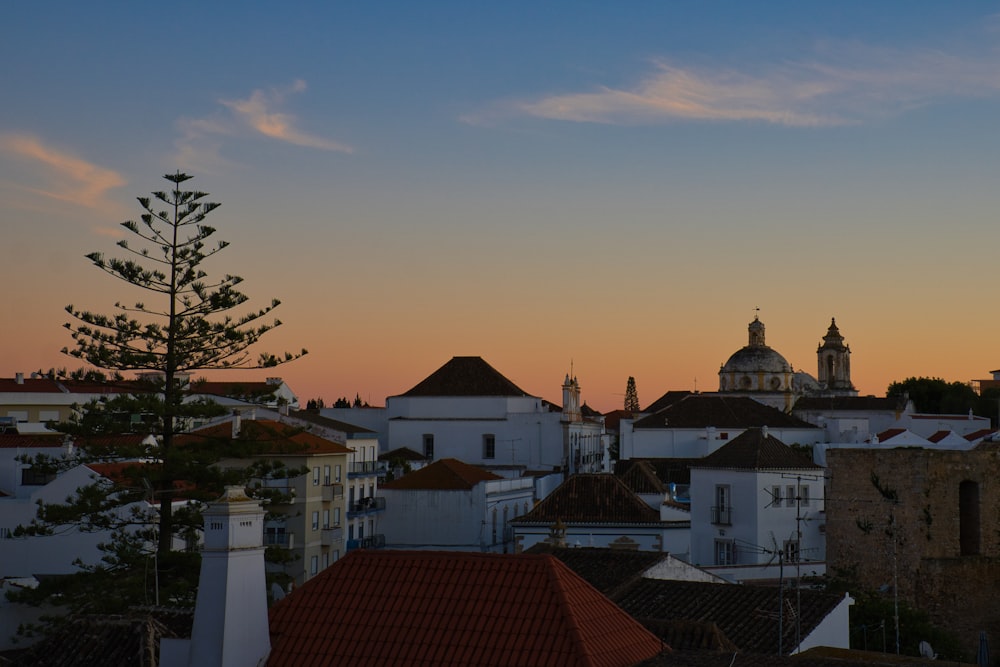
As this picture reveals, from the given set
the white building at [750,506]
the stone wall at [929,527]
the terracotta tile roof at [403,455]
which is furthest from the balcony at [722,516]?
the terracotta tile roof at [403,455]

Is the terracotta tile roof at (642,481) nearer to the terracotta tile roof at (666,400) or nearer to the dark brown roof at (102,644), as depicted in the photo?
the dark brown roof at (102,644)

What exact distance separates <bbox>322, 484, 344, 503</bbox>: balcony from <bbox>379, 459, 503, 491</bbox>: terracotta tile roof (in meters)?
5.02

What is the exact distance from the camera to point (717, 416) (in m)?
56.6

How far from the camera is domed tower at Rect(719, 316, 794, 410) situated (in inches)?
3002

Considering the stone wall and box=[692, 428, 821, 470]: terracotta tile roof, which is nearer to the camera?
the stone wall

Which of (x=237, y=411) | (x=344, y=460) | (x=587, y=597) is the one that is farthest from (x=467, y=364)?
(x=587, y=597)

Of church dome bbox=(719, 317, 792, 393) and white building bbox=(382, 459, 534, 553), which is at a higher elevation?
church dome bbox=(719, 317, 792, 393)

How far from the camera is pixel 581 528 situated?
32188 mm

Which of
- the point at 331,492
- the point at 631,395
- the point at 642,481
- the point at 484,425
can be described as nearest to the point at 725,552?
the point at 642,481

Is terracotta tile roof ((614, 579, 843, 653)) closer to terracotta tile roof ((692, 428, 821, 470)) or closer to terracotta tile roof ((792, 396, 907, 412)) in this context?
terracotta tile roof ((692, 428, 821, 470))

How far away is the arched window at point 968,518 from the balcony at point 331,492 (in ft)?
56.6

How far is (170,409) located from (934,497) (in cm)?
1490

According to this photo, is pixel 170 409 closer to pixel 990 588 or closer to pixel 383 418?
pixel 990 588

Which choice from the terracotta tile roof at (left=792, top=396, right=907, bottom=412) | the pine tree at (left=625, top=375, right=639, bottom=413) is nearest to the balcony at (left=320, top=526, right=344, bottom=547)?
the terracotta tile roof at (left=792, top=396, right=907, bottom=412)
